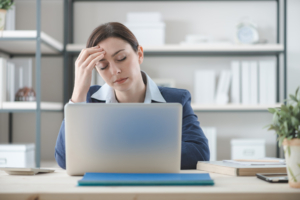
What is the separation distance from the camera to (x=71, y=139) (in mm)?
809

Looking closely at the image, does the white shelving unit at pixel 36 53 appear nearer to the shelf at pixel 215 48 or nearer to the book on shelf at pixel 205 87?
the shelf at pixel 215 48

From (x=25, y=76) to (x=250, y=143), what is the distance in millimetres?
1563

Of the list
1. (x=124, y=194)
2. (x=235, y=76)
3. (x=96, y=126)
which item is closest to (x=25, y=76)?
(x=235, y=76)

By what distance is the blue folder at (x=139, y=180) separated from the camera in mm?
704

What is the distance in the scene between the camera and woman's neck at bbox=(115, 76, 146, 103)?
4.92 feet

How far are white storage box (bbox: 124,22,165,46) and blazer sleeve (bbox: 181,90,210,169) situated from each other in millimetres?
874

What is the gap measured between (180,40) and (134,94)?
43.8 inches

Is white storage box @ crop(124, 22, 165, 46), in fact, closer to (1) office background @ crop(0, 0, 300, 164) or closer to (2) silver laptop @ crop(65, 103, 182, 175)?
(1) office background @ crop(0, 0, 300, 164)

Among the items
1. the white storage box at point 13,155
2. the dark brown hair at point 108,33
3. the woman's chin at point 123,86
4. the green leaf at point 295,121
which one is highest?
the dark brown hair at point 108,33

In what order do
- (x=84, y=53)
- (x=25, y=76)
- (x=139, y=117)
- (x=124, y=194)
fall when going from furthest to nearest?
(x=25, y=76), (x=84, y=53), (x=139, y=117), (x=124, y=194)

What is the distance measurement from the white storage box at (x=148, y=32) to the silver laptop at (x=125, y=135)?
4.91 ft

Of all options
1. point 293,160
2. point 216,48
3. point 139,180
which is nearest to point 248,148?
point 216,48

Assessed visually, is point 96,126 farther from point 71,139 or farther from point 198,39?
point 198,39

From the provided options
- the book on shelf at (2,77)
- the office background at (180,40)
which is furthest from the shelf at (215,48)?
the book on shelf at (2,77)
